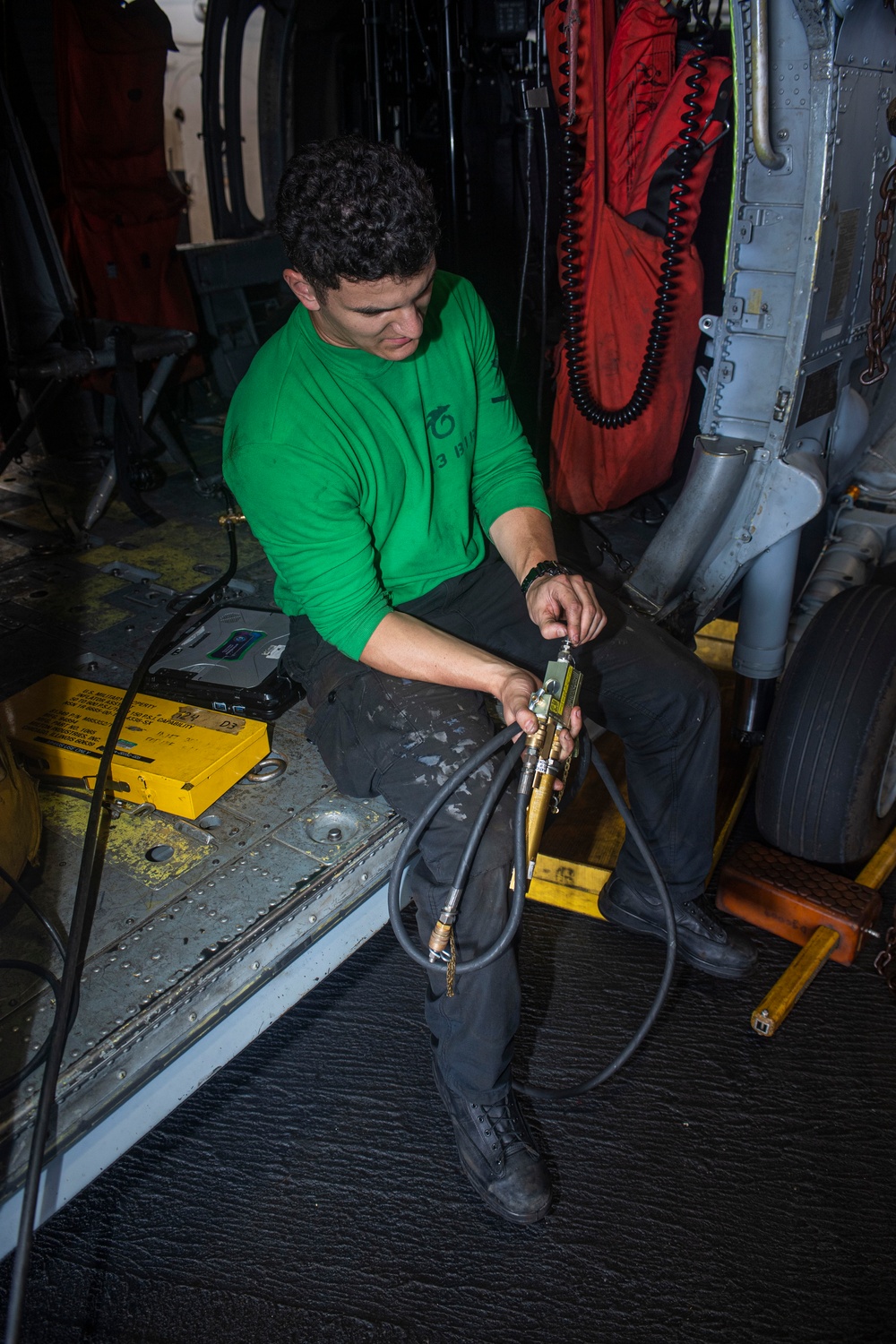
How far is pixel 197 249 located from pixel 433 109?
5.06 feet

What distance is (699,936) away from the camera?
2.28m

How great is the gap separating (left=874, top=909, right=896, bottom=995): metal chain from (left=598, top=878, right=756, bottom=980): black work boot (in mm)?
314

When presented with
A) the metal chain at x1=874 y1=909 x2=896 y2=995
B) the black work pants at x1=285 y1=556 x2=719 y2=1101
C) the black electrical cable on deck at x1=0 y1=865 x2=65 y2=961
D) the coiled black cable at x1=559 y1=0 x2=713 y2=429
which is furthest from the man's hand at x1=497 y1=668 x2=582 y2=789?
the coiled black cable at x1=559 y1=0 x2=713 y2=429

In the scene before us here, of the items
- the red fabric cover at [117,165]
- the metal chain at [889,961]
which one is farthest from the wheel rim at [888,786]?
the red fabric cover at [117,165]

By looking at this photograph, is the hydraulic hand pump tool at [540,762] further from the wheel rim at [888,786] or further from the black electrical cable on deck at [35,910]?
the wheel rim at [888,786]

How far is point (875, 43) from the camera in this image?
7.01ft

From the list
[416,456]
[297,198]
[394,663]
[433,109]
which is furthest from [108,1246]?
[433,109]

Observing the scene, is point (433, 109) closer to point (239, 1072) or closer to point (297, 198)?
point (297, 198)

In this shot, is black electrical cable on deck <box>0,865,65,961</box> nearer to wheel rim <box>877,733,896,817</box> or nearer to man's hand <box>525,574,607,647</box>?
man's hand <box>525,574,607,647</box>

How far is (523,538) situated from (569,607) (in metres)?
0.37

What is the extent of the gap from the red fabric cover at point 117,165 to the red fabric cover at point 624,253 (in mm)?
2496

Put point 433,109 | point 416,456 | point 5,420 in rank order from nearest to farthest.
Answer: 1. point 416,456
2. point 5,420
3. point 433,109

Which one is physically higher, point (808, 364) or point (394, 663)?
point (808, 364)

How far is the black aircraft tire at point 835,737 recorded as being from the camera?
90.1 inches
